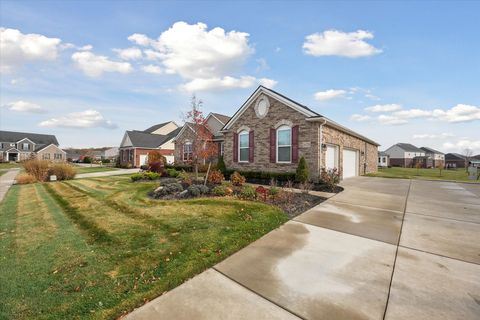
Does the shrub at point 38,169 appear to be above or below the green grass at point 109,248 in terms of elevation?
above

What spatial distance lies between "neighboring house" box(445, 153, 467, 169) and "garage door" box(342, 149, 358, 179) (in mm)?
68641

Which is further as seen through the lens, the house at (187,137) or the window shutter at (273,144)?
the house at (187,137)

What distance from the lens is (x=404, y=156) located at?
186 feet

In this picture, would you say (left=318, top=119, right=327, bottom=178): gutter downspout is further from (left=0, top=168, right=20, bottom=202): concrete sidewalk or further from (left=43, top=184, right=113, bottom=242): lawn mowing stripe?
(left=0, top=168, right=20, bottom=202): concrete sidewalk

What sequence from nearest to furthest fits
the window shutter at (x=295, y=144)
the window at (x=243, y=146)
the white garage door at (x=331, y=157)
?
1. the window shutter at (x=295, y=144)
2. the white garage door at (x=331, y=157)
3. the window at (x=243, y=146)

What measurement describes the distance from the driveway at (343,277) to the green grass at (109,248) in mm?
422

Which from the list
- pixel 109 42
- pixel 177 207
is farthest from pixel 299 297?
pixel 109 42

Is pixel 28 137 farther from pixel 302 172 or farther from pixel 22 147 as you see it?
pixel 302 172

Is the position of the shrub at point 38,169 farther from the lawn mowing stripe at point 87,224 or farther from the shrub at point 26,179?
the lawn mowing stripe at point 87,224

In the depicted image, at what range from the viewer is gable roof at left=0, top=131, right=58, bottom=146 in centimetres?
5260

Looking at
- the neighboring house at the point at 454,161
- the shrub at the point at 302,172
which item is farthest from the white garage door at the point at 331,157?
the neighboring house at the point at 454,161

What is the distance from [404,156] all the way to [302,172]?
59389mm

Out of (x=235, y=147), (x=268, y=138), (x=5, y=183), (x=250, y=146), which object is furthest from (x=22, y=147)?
(x=268, y=138)

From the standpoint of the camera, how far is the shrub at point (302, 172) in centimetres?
1207
